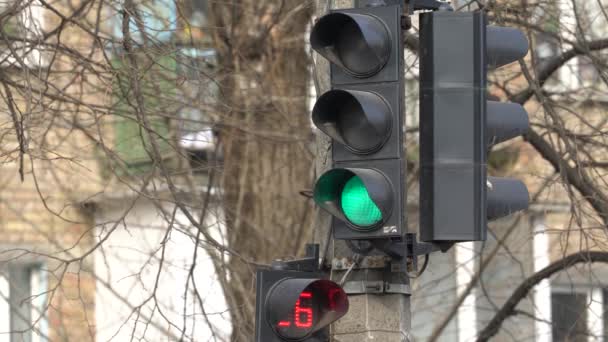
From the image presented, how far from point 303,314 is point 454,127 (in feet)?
3.12

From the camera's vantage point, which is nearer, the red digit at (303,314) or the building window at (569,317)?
the red digit at (303,314)

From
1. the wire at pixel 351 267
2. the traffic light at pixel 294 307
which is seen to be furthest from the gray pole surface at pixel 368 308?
the traffic light at pixel 294 307

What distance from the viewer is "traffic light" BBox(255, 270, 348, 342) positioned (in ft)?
16.8

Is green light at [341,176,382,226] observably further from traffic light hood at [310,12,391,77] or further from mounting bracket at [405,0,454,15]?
mounting bracket at [405,0,454,15]

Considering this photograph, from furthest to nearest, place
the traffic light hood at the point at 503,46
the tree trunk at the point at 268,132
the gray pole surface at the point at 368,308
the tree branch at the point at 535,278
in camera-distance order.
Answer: the tree trunk at the point at 268,132
the tree branch at the point at 535,278
the gray pole surface at the point at 368,308
the traffic light hood at the point at 503,46

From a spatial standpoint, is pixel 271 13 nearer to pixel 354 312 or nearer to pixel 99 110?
pixel 99 110

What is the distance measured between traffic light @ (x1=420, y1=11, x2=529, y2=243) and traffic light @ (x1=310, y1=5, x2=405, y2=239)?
4.2 inches

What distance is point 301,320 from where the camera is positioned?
16.9 feet

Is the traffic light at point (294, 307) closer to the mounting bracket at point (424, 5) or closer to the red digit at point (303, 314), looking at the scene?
the red digit at point (303, 314)

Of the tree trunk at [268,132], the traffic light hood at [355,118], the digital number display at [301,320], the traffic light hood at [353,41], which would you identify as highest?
the tree trunk at [268,132]

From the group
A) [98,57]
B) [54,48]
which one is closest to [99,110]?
[54,48]

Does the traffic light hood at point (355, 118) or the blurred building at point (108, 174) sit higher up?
the blurred building at point (108, 174)

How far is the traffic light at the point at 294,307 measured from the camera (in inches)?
201

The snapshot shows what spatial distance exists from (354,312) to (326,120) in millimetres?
872
